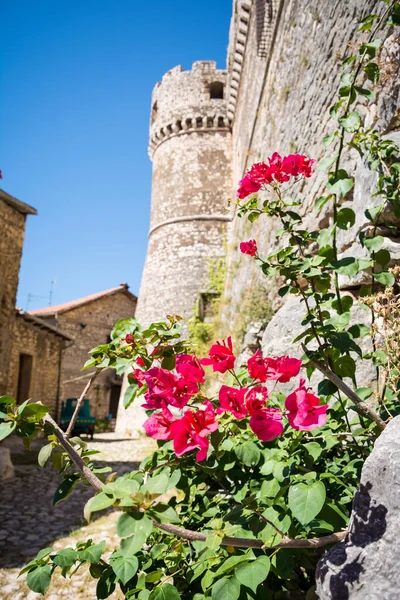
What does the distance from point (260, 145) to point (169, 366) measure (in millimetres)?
8438

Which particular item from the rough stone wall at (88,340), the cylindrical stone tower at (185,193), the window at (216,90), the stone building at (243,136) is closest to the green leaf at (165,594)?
the stone building at (243,136)

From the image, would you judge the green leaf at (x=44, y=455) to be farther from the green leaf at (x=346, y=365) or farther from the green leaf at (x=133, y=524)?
the green leaf at (x=346, y=365)

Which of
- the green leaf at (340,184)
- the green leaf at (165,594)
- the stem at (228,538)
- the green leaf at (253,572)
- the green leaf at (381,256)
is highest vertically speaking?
the green leaf at (340,184)

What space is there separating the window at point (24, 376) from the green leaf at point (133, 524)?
496 inches

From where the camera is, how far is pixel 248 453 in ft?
5.43

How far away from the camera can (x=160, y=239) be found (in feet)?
55.9

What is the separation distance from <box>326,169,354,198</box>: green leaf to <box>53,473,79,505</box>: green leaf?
1557 millimetres

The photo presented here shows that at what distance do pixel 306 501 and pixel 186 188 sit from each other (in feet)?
53.7

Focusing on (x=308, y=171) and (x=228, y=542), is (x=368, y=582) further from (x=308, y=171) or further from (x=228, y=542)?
(x=308, y=171)

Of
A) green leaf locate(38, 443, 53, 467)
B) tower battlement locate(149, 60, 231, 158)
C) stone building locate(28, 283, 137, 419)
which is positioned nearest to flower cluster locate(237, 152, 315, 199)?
green leaf locate(38, 443, 53, 467)

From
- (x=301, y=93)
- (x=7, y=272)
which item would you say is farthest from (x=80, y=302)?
(x=301, y=93)

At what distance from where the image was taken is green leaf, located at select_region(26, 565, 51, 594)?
1.32 metres

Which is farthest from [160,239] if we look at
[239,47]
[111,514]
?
[111,514]

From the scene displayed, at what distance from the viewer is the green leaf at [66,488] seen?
4.49 feet
